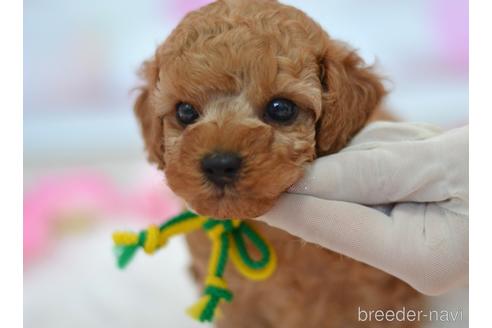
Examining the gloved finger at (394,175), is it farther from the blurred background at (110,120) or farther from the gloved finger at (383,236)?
the blurred background at (110,120)

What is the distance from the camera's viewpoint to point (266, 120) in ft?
4.68

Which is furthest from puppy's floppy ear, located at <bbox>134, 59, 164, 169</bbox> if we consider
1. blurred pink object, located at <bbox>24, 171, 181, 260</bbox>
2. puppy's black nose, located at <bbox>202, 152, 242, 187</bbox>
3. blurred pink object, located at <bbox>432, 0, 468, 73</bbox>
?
blurred pink object, located at <bbox>432, 0, 468, 73</bbox>

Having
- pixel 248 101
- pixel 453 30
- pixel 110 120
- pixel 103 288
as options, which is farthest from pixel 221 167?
pixel 110 120

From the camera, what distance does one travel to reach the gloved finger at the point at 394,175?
1357mm

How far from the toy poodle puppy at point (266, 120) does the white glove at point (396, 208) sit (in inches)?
2.9

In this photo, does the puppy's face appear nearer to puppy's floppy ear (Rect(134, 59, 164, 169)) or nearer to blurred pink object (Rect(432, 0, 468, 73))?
puppy's floppy ear (Rect(134, 59, 164, 169))

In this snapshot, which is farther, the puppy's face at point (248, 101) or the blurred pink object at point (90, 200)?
the blurred pink object at point (90, 200)

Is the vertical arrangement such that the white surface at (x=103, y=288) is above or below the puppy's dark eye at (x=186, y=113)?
below

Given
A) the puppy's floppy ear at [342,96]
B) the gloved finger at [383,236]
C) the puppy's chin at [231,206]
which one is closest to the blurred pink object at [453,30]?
the puppy's floppy ear at [342,96]

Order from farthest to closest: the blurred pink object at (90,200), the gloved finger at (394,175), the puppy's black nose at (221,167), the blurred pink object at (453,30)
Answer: the blurred pink object at (90,200) < the blurred pink object at (453,30) < the gloved finger at (394,175) < the puppy's black nose at (221,167)

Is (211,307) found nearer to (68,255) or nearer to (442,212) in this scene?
(442,212)

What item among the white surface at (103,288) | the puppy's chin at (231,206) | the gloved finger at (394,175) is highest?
the gloved finger at (394,175)
